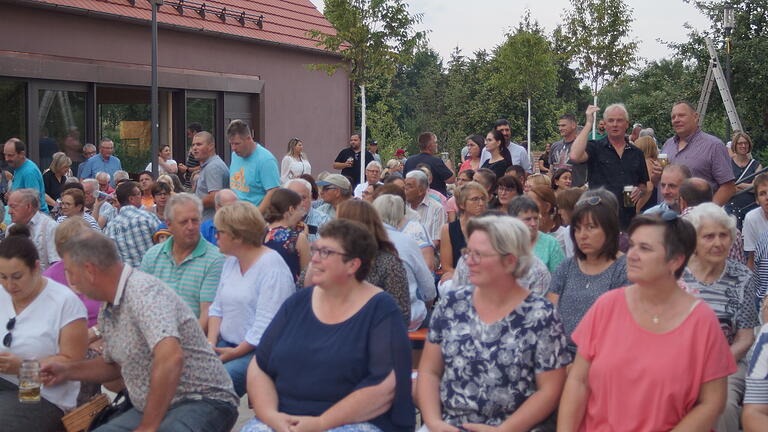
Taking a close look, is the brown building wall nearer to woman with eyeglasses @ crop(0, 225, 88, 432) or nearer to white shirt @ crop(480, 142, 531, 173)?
white shirt @ crop(480, 142, 531, 173)

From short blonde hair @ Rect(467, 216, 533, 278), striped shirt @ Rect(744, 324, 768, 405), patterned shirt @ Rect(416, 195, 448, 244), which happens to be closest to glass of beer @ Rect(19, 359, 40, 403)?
short blonde hair @ Rect(467, 216, 533, 278)

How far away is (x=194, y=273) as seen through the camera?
6.05 metres

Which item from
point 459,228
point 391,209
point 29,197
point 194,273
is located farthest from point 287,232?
point 29,197

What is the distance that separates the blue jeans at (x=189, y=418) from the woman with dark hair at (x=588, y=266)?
1.91 m

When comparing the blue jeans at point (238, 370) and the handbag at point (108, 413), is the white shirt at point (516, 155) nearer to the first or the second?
the blue jeans at point (238, 370)

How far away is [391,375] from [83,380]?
1.65 m

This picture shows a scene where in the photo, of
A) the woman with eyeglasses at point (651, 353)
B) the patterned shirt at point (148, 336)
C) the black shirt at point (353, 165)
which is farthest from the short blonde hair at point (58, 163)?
the woman with eyeglasses at point (651, 353)

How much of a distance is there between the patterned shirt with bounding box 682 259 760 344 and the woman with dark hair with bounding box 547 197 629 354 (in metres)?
0.46

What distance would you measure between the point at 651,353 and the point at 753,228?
4052 millimetres

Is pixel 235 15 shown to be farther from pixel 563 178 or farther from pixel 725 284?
pixel 725 284

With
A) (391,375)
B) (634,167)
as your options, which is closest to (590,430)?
(391,375)

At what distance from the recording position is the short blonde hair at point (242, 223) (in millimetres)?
5617

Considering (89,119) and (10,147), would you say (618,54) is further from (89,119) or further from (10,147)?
(10,147)

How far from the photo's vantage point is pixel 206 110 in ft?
64.7
